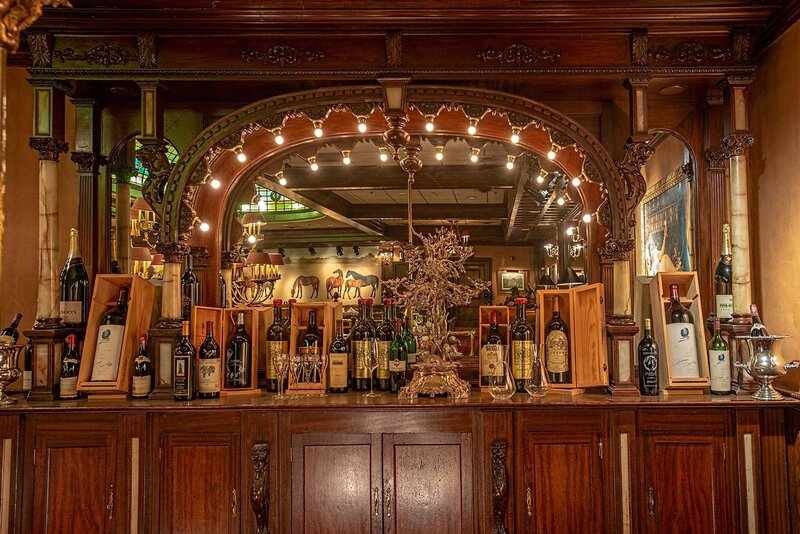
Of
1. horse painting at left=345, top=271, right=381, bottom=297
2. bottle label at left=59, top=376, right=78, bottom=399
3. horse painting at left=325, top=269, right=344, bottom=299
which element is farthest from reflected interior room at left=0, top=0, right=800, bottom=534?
horse painting at left=325, top=269, right=344, bottom=299

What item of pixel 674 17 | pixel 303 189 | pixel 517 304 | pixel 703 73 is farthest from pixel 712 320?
pixel 303 189

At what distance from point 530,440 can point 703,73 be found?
1.89 meters

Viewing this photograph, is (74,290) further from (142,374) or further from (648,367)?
(648,367)

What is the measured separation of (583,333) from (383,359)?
998 millimetres

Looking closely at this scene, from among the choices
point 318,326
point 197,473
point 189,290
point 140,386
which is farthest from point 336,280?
point 197,473

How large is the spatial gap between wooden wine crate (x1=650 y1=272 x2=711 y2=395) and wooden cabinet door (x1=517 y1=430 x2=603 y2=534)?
0.51 meters

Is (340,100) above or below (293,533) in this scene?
above

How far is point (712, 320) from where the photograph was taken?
2.87 meters

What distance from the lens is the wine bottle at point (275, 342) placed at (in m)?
3.05

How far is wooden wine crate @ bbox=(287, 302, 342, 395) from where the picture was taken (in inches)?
117

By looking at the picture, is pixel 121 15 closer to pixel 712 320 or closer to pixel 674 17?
pixel 674 17

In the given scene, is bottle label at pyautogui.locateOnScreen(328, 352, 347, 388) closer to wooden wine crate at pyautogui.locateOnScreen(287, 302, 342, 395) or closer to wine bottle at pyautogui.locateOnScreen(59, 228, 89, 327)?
wooden wine crate at pyautogui.locateOnScreen(287, 302, 342, 395)

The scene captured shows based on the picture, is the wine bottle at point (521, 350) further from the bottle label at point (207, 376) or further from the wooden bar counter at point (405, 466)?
the bottle label at point (207, 376)

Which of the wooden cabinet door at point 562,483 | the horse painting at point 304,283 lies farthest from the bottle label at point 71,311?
the horse painting at point 304,283
